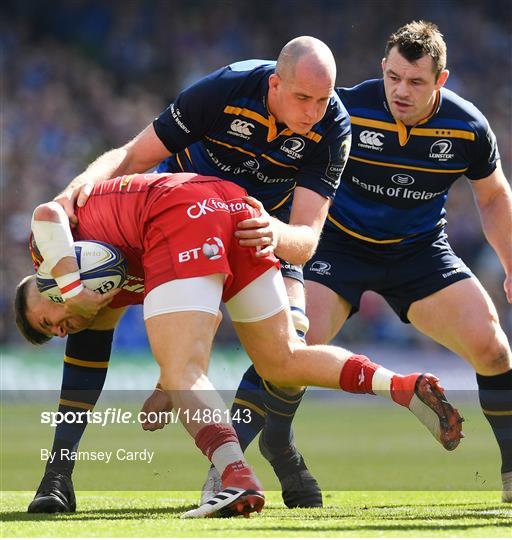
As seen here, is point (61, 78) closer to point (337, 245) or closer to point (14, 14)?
point (14, 14)

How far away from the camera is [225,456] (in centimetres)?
477

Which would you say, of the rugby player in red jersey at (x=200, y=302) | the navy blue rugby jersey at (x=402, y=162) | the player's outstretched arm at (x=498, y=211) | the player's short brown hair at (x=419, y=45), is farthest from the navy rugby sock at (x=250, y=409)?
the player's short brown hair at (x=419, y=45)

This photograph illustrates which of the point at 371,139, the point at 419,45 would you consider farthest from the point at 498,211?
the point at 419,45

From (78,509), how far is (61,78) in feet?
48.5

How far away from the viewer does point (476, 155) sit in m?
6.57

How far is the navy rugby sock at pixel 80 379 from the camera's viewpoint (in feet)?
19.2

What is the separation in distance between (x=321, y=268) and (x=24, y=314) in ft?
6.59

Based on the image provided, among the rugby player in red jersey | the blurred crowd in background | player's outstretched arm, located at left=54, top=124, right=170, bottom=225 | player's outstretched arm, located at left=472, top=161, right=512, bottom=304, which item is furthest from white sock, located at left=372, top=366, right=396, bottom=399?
the blurred crowd in background

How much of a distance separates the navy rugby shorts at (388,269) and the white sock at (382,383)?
5.63 feet

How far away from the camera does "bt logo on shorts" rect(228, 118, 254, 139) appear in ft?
19.4

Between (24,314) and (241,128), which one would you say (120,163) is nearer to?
(241,128)

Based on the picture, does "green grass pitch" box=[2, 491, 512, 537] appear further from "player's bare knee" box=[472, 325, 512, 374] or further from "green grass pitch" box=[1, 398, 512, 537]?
"player's bare knee" box=[472, 325, 512, 374]

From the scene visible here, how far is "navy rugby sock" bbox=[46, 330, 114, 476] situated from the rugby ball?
83cm

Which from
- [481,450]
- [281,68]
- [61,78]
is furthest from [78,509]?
[61,78]
